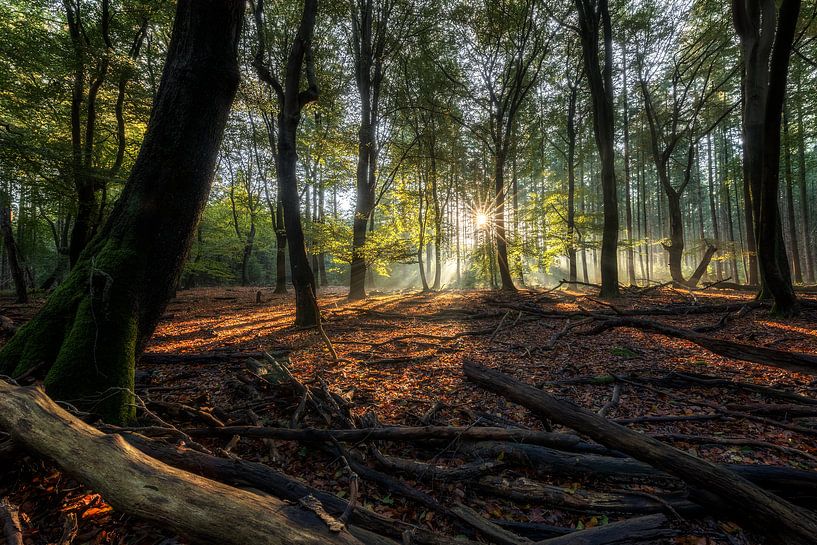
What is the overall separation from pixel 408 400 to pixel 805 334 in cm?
773

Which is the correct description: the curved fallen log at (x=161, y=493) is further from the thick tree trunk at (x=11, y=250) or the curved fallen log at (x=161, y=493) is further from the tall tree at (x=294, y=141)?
the thick tree trunk at (x=11, y=250)

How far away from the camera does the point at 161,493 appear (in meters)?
1.57

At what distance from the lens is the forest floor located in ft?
6.88

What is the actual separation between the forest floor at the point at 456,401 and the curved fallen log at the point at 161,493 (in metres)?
0.43

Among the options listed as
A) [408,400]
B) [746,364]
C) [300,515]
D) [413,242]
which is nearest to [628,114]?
[413,242]

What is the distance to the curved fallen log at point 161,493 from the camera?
1.43 m

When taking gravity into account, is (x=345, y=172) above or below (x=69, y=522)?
above

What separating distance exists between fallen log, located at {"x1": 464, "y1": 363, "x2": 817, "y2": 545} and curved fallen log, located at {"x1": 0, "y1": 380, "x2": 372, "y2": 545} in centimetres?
194

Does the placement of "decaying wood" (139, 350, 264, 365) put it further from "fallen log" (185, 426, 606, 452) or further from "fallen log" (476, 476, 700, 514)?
"fallen log" (476, 476, 700, 514)

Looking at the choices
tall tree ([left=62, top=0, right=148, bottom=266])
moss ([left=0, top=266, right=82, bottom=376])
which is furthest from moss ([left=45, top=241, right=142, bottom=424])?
tall tree ([left=62, top=0, right=148, bottom=266])

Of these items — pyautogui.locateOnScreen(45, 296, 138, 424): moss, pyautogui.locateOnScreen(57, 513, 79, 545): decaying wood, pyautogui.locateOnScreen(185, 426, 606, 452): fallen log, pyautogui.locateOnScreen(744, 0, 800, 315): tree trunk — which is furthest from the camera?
pyautogui.locateOnScreen(744, 0, 800, 315): tree trunk

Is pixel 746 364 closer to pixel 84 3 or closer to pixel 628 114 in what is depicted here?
pixel 84 3

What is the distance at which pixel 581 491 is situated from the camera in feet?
7.30

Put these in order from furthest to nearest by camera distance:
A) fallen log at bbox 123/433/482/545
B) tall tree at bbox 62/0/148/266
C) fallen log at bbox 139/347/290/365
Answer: tall tree at bbox 62/0/148/266, fallen log at bbox 139/347/290/365, fallen log at bbox 123/433/482/545
